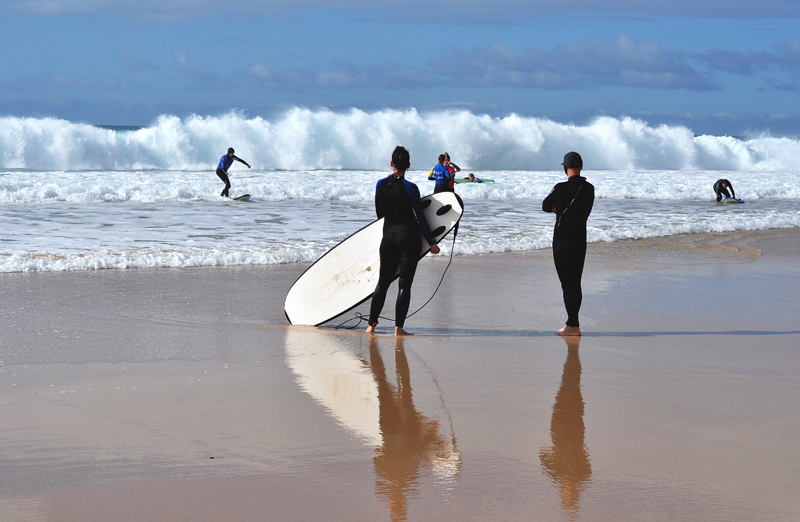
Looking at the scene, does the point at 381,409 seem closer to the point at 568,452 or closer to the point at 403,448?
the point at 403,448

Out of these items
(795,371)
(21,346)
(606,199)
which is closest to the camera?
(795,371)

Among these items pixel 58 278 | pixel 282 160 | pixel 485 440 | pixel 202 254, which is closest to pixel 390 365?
pixel 485 440

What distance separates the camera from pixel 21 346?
16.1 ft

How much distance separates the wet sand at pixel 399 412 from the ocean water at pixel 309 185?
3.83 m

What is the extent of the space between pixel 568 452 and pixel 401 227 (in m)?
2.59

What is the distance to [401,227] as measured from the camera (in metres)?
5.43

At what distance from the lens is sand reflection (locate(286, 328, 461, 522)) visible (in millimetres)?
2898

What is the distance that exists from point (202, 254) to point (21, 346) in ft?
15.0

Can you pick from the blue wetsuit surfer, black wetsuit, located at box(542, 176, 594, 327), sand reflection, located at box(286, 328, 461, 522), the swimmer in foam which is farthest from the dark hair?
the swimmer in foam

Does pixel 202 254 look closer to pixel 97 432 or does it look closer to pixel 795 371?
pixel 97 432

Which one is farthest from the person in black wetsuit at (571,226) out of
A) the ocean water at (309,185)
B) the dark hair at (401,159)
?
the ocean water at (309,185)

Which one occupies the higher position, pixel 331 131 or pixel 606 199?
pixel 331 131

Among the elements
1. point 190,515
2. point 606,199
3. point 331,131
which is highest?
point 331,131

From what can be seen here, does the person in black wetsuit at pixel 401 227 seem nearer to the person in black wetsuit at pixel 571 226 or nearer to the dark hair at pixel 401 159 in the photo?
the dark hair at pixel 401 159
